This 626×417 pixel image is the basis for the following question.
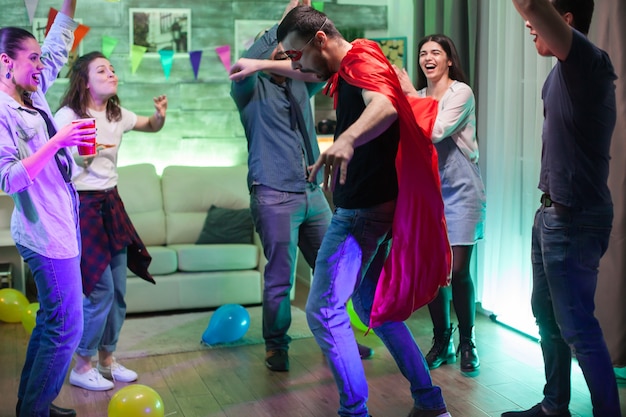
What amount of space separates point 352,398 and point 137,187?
3.12 metres

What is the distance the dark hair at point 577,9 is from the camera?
7.90 feet

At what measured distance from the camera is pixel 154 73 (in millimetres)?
5699

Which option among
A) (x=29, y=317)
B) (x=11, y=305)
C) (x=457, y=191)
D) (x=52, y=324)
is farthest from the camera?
(x=11, y=305)

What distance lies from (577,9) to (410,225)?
0.84 meters

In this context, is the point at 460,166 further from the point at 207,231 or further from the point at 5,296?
the point at 5,296

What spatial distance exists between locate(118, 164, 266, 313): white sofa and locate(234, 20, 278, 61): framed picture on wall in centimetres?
93

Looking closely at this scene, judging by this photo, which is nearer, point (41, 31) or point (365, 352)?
point (365, 352)

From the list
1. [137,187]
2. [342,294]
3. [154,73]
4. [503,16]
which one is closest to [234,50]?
[154,73]

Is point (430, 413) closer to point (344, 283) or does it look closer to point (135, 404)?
point (344, 283)

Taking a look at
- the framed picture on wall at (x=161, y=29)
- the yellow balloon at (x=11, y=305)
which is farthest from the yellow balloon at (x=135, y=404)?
the framed picture on wall at (x=161, y=29)

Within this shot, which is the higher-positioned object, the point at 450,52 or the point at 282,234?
the point at 450,52

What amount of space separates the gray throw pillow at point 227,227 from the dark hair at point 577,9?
2.99 meters

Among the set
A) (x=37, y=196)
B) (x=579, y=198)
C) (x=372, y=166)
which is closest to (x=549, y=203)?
(x=579, y=198)

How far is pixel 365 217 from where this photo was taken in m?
2.51
